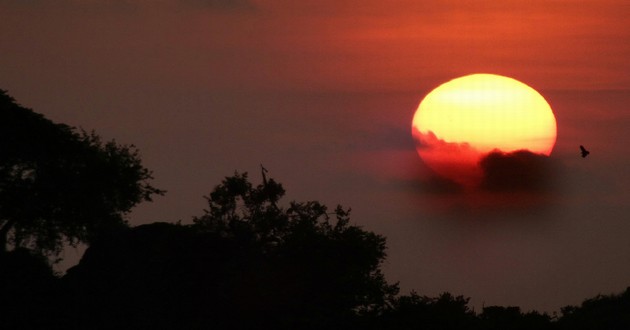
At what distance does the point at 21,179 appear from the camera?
87.7m

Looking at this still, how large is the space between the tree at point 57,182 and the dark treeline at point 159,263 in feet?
0.29

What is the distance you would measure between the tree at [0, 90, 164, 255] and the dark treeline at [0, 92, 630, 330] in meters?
0.09

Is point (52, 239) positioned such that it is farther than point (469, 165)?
No

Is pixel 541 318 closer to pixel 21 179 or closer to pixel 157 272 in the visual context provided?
pixel 157 272

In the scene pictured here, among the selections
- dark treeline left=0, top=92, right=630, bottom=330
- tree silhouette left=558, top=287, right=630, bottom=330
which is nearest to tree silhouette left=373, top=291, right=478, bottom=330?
dark treeline left=0, top=92, right=630, bottom=330

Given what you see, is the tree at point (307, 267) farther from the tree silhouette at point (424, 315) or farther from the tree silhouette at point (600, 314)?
the tree silhouette at point (600, 314)

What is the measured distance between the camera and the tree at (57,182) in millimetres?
85750

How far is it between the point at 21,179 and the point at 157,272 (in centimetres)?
1444

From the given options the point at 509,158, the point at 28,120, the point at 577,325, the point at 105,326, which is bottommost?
the point at 105,326

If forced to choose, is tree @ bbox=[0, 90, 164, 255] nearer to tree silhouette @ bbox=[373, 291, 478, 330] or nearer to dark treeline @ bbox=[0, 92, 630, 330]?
dark treeline @ bbox=[0, 92, 630, 330]

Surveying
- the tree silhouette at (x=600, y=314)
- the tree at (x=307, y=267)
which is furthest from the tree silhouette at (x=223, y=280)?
the tree silhouette at (x=600, y=314)

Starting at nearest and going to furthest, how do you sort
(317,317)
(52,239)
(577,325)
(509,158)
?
(317,317) → (52,239) → (577,325) → (509,158)

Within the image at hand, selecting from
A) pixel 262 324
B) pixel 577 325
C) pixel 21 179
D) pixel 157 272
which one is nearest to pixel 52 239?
pixel 21 179

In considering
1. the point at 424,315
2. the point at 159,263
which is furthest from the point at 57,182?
the point at 424,315
